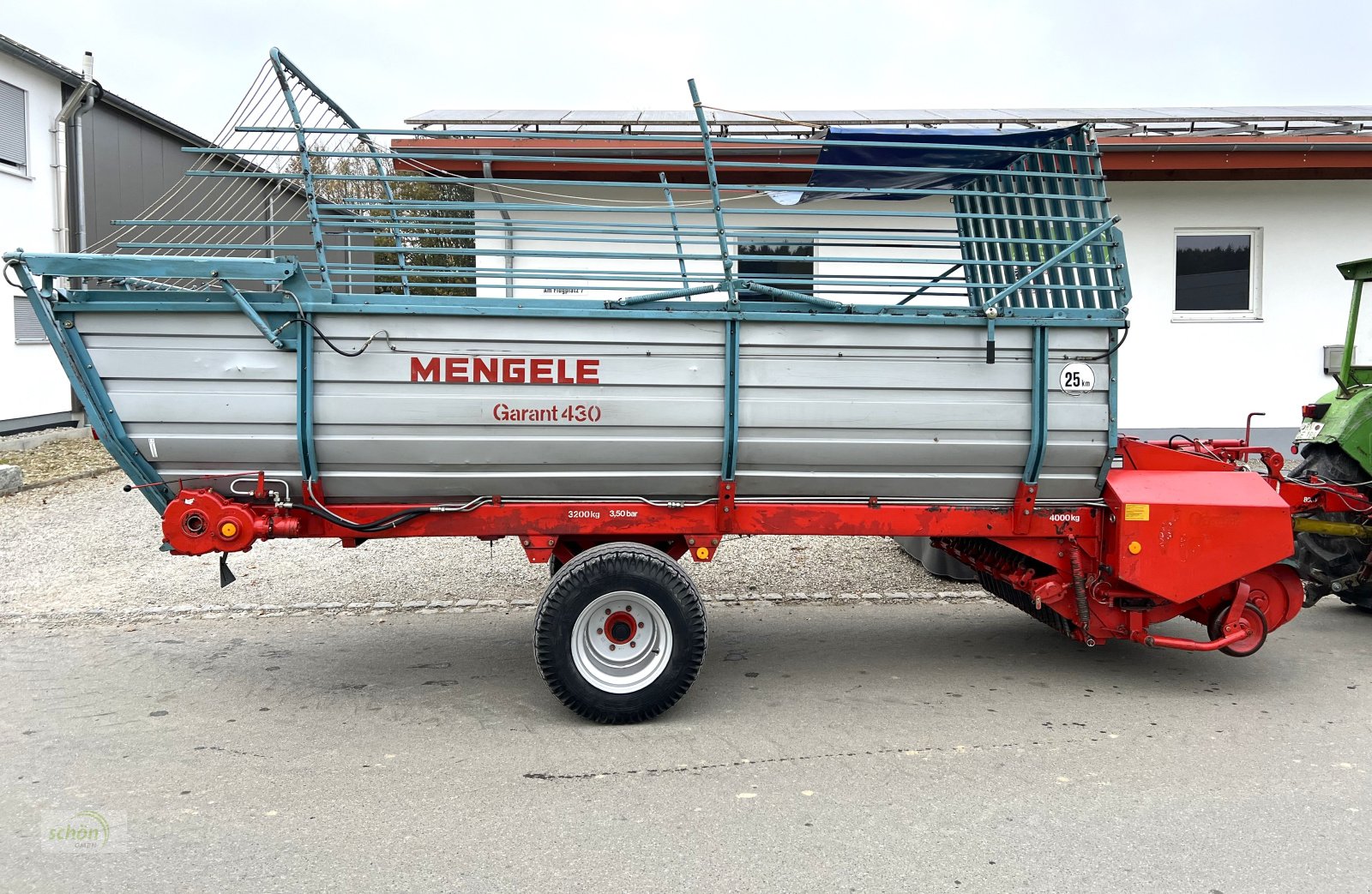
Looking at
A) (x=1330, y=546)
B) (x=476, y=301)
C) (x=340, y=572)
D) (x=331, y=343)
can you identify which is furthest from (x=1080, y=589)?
(x=340, y=572)

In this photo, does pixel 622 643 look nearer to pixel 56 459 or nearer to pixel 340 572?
pixel 340 572

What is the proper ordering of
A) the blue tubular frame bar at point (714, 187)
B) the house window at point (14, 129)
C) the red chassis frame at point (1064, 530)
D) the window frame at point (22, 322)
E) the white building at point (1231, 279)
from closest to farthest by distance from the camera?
the blue tubular frame bar at point (714, 187) → the red chassis frame at point (1064, 530) → the white building at point (1231, 279) → the house window at point (14, 129) → the window frame at point (22, 322)

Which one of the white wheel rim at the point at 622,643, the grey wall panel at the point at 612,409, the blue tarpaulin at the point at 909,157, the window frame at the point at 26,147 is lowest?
the white wheel rim at the point at 622,643

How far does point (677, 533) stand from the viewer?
4805 mm

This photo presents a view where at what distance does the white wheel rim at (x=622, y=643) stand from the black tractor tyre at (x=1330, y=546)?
14.1ft

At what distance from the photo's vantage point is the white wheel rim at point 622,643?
4539 mm

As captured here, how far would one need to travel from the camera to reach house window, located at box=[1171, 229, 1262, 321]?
447 inches

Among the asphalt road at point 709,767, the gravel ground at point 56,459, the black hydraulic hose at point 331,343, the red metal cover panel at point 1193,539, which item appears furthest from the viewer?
the gravel ground at point 56,459

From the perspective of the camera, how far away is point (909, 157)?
17.0 feet

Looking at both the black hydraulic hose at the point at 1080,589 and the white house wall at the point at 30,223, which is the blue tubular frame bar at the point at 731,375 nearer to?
the black hydraulic hose at the point at 1080,589

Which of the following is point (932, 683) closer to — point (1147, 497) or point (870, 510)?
point (870, 510)

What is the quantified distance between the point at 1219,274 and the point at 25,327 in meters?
15.2

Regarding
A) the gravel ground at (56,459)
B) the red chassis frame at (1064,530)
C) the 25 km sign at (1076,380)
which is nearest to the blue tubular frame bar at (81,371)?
the red chassis frame at (1064,530)

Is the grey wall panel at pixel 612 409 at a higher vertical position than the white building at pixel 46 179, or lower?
lower
